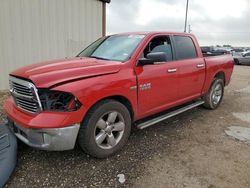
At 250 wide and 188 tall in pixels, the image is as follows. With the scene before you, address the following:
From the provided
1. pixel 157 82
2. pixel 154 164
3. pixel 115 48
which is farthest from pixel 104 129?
pixel 115 48

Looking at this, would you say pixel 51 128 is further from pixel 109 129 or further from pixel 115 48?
pixel 115 48

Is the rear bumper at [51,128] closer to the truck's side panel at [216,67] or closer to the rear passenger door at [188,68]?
the rear passenger door at [188,68]

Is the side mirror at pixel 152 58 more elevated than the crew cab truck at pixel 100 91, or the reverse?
the side mirror at pixel 152 58

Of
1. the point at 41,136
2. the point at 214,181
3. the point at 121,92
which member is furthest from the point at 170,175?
the point at 41,136

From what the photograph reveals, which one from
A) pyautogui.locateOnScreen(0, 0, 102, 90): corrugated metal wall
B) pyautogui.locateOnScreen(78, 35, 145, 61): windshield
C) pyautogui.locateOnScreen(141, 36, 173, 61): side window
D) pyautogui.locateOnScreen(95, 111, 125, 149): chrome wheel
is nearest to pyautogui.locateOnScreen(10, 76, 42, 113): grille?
pyautogui.locateOnScreen(95, 111, 125, 149): chrome wheel

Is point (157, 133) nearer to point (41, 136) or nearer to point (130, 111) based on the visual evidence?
point (130, 111)

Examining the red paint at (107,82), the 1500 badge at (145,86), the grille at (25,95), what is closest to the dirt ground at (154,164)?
the red paint at (107,82)

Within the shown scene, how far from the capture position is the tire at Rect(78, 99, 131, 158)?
9.75ft

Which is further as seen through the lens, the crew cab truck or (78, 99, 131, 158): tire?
(78, 99, 131, 158): tire

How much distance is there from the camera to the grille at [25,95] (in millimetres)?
2771

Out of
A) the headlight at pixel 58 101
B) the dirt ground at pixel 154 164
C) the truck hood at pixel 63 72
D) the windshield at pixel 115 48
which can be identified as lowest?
the dirt ground at pixel 154 164

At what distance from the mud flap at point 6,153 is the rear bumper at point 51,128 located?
306 mm

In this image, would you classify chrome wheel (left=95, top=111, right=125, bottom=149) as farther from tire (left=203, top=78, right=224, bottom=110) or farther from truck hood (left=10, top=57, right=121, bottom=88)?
tire (left=203, top=78, right=224, bottom=110)

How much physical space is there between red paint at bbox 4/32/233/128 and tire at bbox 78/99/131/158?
132mm
